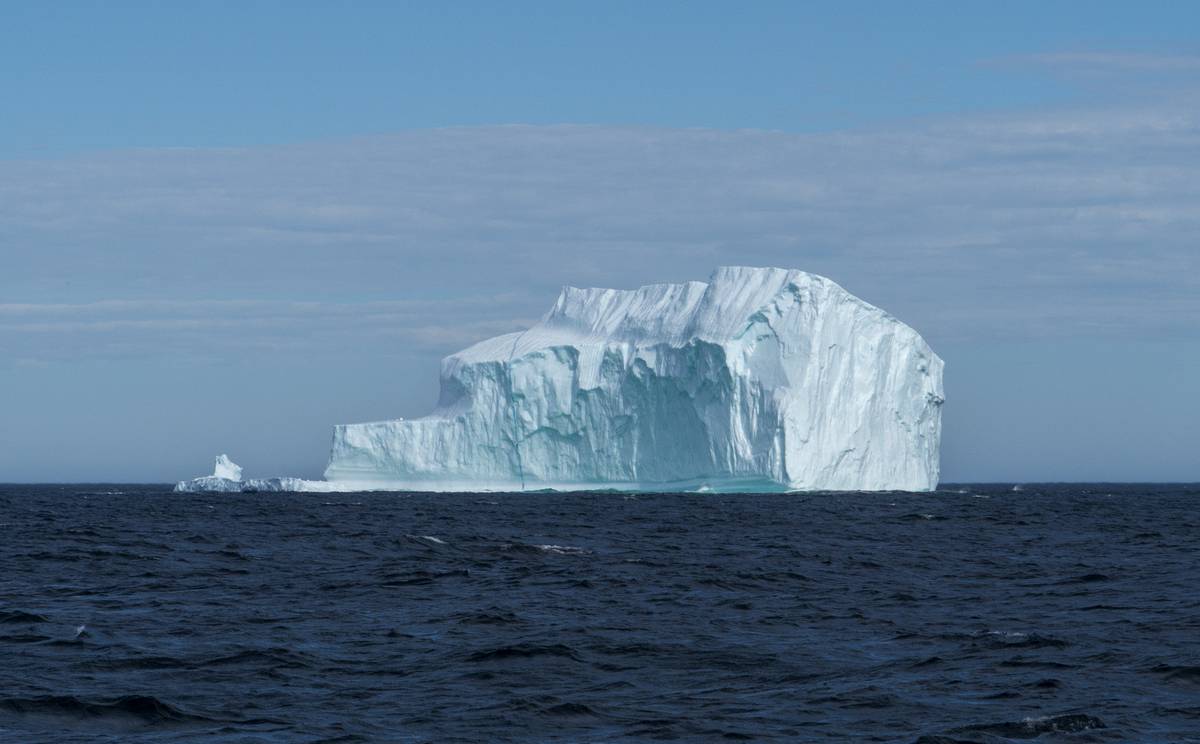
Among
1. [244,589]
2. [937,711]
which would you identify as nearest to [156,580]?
[244,589]

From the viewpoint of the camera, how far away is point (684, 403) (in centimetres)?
4559

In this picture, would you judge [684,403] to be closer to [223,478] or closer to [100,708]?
[223,478]

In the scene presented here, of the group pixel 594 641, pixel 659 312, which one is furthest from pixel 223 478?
pixel 594 641

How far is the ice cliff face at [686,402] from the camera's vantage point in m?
44.4

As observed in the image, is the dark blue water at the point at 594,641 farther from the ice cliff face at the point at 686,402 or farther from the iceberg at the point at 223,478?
the iceberg at the point at 223,478

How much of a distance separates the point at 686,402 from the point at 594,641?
111ft

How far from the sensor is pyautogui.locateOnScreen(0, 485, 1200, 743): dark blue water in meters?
Answer: 8.69

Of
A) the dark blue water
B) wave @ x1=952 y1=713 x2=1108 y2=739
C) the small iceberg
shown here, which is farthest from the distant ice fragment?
wave @ x1=952 y1=713 x2=1108 y2=739

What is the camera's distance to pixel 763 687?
32.2ft

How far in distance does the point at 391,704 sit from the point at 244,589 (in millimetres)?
6886

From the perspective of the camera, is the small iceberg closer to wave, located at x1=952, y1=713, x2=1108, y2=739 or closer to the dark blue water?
the dark blue water

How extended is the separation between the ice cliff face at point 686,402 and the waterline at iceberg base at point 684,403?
0.05 m

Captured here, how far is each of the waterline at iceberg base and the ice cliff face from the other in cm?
5

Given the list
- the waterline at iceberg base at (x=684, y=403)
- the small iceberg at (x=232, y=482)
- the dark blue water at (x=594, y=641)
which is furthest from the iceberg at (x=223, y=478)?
the dark blue water at (x=594, y=641)
